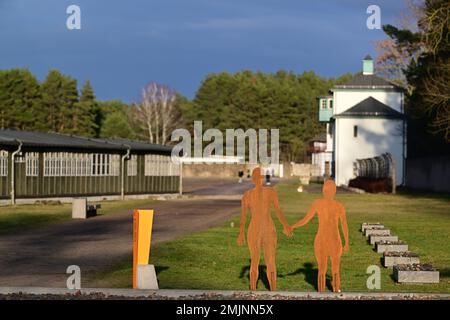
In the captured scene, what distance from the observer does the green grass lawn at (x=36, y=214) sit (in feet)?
96.3

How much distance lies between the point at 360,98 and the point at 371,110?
342 cm

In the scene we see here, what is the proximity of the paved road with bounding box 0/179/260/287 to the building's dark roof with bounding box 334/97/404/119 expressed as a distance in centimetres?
4530

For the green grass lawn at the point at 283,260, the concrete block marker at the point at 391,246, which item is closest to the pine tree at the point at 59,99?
the green grass lawn at the point at 283,260

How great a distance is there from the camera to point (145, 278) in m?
13.2

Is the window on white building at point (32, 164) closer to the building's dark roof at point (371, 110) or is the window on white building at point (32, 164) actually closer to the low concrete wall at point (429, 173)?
the low concrete wall at point (429, 173)

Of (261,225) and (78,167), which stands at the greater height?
(78,167)

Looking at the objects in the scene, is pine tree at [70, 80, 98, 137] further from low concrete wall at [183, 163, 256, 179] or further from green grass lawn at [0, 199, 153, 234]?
green grass lawn at [0, 199, 153, 234]

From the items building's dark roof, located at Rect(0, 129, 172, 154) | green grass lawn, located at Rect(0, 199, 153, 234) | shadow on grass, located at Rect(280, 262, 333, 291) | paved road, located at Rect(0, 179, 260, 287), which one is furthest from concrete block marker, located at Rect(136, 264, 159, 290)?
building's dark roof, located at Rect(0, 129, 172, 154)

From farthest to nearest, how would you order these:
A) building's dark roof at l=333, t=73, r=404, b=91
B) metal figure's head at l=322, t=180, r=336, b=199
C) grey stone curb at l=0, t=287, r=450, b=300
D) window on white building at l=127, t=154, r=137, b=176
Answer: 1. building's dark roof at l=333, t=73, r=404, b=91
2. window on white building at l=127, t=154, r=137, b=176
3. metal figure's head at l=322, t=180, r=336, b=199
4. grey stone curb at l=0, t=287, r=450, b=300

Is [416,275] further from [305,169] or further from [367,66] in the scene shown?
[305,169]

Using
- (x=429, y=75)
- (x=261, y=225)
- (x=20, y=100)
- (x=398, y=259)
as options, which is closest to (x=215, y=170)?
(x=20, y=100)

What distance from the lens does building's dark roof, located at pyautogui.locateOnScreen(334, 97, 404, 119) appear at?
80.3 m
